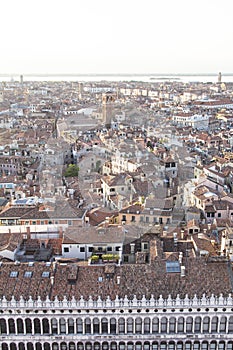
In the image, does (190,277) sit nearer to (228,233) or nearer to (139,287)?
(139,287)

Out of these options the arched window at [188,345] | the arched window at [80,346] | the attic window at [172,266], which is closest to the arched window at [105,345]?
the arched window at [80,346]

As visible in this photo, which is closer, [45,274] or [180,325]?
[180,325]

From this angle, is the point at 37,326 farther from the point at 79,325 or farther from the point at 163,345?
the point at 163,345

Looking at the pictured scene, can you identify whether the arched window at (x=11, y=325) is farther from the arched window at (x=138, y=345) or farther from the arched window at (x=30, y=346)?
the arched window at (x=138, y=345)

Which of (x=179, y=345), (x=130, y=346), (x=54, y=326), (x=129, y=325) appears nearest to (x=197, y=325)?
(x=179, y=345)

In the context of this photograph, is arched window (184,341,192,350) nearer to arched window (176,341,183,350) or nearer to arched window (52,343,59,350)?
arched window (176,341,183,350)

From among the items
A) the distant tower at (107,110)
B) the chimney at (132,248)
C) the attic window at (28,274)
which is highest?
the distant tower at (107,110)

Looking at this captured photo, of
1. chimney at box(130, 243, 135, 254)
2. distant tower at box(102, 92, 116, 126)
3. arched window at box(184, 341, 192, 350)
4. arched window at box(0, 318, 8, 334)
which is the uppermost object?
distant tower at box(102, 92, 116, 126)

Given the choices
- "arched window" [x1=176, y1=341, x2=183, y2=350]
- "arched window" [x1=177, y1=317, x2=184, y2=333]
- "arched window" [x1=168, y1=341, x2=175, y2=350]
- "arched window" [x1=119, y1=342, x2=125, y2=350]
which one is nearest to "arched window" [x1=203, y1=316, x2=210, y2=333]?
"arched window" [x1=177, y1=317, x2=184, y2=333]

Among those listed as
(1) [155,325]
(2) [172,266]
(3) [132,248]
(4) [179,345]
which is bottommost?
(4) [179,345]
